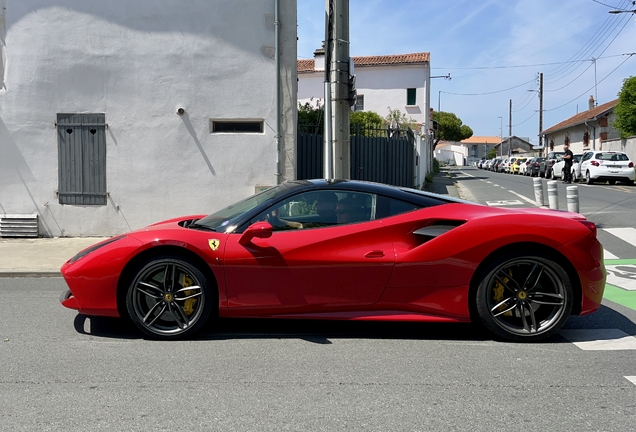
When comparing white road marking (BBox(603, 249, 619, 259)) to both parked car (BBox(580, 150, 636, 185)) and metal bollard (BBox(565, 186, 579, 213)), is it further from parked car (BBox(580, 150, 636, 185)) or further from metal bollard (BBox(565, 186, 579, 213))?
parked car (BBox(580, 150, 636, 185))

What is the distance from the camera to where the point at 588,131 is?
5191cm

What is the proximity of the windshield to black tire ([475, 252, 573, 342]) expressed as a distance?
6.07ft

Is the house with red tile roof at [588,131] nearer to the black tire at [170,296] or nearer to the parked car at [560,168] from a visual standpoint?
Answer: the parked car at [560,168]

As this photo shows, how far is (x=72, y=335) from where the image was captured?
5.11m

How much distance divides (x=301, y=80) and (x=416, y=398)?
1768 inches

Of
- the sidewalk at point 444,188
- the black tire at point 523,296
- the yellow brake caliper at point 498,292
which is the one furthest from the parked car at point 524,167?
the yellow brake caliper at point 498,292

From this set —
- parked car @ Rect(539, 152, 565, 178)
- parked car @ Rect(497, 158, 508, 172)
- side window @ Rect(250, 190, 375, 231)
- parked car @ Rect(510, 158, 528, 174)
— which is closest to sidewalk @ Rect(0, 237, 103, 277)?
side window @ Rect(250, 190, 375, 231)

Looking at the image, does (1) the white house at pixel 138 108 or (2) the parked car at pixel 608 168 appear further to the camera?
(2) the parked car at pixel 608 168

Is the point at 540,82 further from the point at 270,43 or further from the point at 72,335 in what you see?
the point at 72,335

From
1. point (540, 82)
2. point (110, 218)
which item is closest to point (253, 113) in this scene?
point (110, 218)

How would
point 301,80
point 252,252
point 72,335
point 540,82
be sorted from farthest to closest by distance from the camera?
point 540,82 < point 301,80 < point 72,335 < point 252,252

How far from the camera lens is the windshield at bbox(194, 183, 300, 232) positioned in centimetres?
499

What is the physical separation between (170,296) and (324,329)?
53.3 inches

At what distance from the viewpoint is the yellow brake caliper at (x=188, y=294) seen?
189 inches
